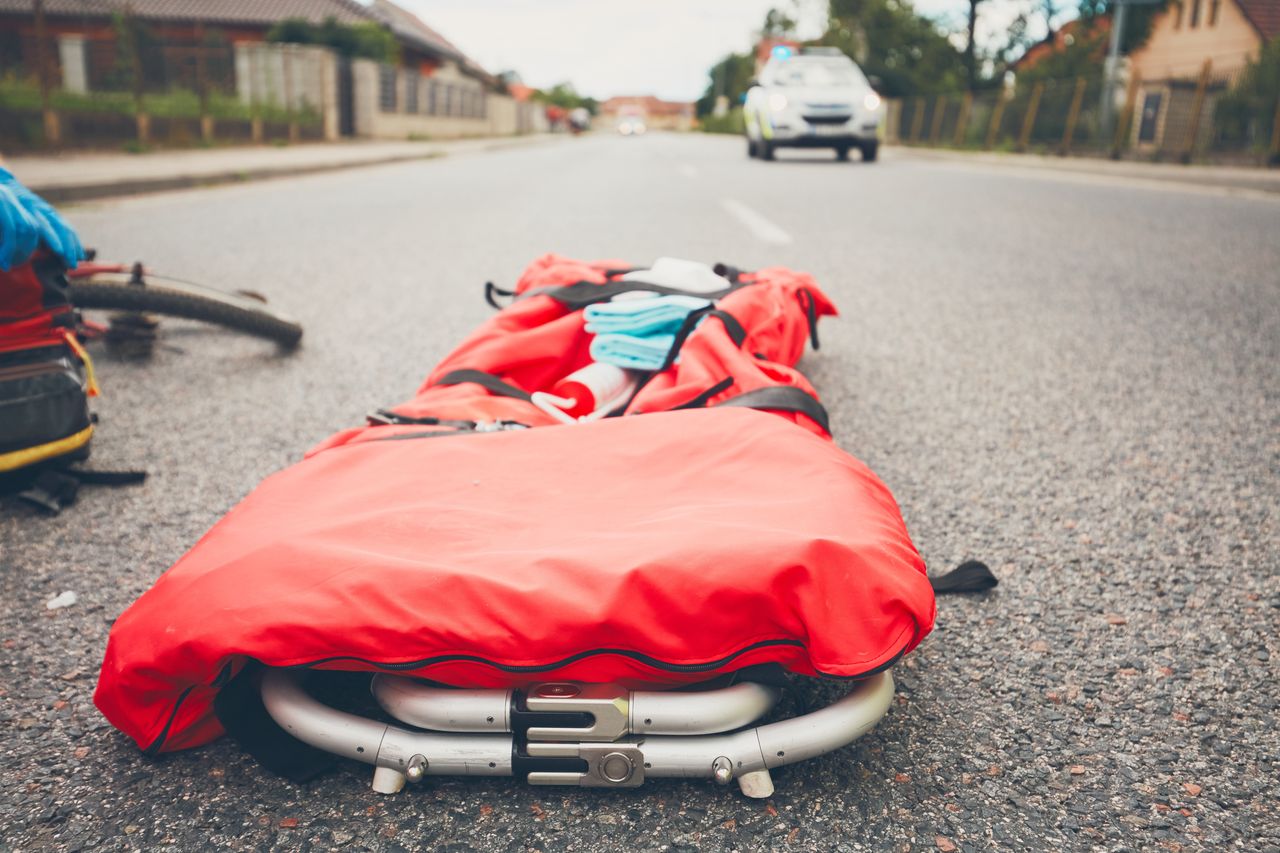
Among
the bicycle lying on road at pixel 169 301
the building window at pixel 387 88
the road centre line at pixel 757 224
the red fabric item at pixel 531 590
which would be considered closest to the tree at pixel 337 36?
the building window at pixel 387 88

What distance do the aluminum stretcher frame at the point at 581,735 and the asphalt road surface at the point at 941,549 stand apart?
2.0 inches

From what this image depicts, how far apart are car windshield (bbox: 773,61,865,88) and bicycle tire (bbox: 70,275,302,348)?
12.4 meters

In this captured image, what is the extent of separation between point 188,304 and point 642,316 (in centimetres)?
163

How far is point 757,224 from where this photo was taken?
22.3 feet

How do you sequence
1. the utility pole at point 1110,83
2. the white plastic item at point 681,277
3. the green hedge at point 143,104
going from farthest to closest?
the utility pole at point 1110,83
the green hedge at point 143,104
the white plastic item at point 681,277

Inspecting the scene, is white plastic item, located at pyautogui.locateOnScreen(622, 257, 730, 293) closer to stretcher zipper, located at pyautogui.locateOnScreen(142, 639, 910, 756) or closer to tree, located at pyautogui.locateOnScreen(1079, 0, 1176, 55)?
stretcher zipper, located at pyautogui.locateOnScreen(142, 639, 910, 756)

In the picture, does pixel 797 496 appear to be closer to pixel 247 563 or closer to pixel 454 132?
pixel 247 563

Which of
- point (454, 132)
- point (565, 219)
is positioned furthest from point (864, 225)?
point (454, 132)

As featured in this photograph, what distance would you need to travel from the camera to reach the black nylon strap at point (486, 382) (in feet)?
7.16

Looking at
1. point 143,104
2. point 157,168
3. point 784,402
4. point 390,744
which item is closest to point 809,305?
point 784,402

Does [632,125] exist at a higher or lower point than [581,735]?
higher

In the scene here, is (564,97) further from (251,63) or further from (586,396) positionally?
(586,396)

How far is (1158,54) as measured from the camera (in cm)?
3688

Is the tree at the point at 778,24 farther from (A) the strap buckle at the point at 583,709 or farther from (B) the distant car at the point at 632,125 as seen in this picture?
(A) the strap buckle at the point at 583,709
